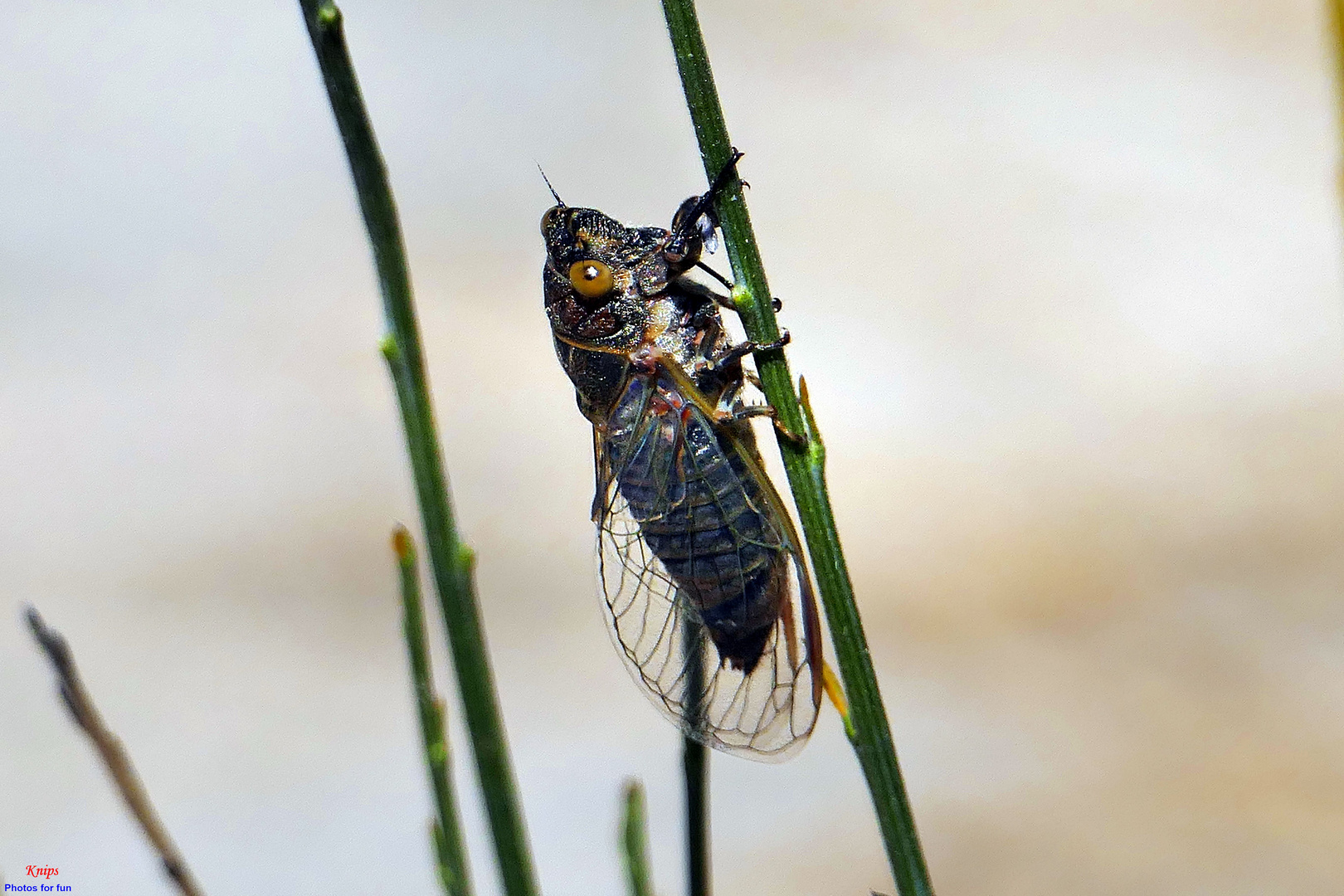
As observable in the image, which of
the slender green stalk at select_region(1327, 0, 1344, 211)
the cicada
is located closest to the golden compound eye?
the cicada

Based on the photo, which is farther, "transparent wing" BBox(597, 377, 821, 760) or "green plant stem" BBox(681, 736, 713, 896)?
"transparent wing" BBox(597, 377, 821, 760)

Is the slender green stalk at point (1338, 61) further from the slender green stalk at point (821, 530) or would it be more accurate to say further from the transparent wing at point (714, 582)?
the transparent wing at point (714, 582)

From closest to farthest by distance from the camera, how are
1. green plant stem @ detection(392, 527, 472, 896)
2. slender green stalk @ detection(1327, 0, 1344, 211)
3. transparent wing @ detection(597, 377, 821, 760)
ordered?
slender green stalk @ detection(1327, 0, 1344, 211), green plant stem @ detection(392, 527, 472, 896), transparent wing @ detection(597, 377, 821, 760)

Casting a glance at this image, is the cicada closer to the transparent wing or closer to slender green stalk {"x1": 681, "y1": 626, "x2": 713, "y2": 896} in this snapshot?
the transparent wing

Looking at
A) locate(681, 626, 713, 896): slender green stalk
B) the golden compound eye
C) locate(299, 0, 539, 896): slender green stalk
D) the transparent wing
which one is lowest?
locate(681, 626, 713, 896): slender green stalk

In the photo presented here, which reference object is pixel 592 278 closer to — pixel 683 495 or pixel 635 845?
pixel 683 495

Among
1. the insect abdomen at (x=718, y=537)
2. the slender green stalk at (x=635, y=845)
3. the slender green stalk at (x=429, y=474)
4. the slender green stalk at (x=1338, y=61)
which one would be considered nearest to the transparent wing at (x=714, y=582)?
the insect abdomen at (x=718, y=537)
